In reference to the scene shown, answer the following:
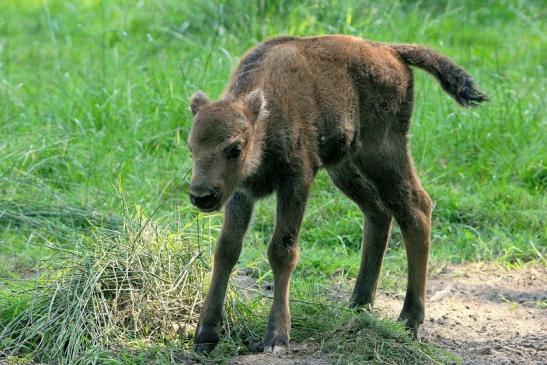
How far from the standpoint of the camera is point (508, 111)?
10414 mm

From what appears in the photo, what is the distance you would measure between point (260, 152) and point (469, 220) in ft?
10.9

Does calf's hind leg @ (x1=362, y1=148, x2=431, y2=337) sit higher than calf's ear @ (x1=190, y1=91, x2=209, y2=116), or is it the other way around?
calf's ear @ (x1=190, y1=91, x2=209, y2=116)

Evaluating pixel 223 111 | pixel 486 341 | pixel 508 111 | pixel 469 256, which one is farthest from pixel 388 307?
pixel 508 111

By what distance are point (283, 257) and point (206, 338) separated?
26.1 inches

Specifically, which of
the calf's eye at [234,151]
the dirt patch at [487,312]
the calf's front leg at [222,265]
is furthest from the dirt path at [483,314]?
the calf's eye at [234,151]

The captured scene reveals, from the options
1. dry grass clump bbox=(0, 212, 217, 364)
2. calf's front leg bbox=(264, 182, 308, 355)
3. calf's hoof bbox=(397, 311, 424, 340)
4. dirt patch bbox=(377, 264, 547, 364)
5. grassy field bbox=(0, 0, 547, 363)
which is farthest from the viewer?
calf's hoof bbox=(397, 311, 424, 340)

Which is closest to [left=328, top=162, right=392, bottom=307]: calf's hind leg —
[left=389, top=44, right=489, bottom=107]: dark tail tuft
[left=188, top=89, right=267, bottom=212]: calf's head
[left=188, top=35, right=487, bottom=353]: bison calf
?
[left=188, top=35, right=487, bottom=353]: bison calf

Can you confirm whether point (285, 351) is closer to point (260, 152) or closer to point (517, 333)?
point (260, 152)

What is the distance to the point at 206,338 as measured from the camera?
6.49m

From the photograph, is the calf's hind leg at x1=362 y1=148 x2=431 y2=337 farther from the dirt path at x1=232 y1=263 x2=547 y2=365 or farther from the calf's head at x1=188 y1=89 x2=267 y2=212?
the calf's head at x1=188 y1=89 x2=267 y2=212

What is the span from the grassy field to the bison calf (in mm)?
412

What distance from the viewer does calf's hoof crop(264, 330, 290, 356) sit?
6449mm

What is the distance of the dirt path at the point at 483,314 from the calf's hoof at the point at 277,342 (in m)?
0.07

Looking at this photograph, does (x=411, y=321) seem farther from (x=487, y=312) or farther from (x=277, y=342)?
(x=277, y=342)
